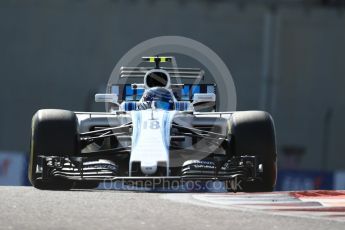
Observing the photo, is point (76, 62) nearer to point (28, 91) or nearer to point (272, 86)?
point (28, 91)

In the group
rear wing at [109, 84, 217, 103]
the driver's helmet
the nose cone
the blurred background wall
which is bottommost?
the nose cone

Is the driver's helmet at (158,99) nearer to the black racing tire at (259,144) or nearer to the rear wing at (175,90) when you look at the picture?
the rear wing at (175,90)

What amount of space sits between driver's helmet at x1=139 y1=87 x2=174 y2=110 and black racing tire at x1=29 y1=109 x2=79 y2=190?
1471mm

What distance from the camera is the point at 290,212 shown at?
9.02 m

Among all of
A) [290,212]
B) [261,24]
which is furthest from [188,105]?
[261,24]

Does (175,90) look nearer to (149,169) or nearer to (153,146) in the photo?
(153,146)

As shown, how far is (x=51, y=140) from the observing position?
1115 centimetres

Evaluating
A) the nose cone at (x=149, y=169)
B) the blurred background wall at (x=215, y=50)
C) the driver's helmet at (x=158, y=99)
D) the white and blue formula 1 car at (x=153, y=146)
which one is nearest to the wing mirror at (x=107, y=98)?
the white and blue formula 1 car at (x=153, y=146)

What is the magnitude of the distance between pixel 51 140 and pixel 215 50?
105ft

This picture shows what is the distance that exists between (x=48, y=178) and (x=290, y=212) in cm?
288

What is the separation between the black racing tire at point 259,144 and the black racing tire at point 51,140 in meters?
1.77

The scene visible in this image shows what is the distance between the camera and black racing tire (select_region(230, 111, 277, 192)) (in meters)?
11.1

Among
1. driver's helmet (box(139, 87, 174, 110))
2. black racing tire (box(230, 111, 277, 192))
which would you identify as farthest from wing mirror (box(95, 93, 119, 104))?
black racing tire (box(230, 111, 277, 192))

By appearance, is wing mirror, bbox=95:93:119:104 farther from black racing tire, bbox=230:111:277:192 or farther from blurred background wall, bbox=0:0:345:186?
blurred background wall, bbox=0:0:345:186
